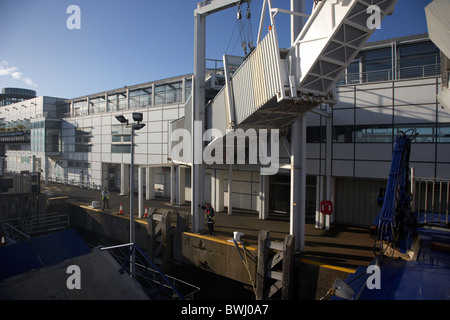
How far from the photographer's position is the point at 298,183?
1023cm

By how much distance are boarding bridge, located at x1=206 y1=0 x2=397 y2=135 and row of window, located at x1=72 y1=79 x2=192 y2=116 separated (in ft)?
37.0

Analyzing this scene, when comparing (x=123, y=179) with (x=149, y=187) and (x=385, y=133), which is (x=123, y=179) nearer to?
(x=149, y=187)

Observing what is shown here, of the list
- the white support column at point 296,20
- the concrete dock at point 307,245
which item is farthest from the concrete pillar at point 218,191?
the white support column at point 296,20

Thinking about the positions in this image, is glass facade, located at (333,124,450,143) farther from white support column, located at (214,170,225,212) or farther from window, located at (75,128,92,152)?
window, located at (75,128,92,152)

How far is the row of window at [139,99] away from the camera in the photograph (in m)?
20.7

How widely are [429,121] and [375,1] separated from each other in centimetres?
755

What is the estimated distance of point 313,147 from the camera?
13828 mm

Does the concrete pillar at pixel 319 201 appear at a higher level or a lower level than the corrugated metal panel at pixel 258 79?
lower

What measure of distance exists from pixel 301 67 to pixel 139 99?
61.3 feet

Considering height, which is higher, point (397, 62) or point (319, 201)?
point (397, 62)

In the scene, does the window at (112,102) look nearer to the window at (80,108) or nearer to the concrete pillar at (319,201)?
the window at (80,108)

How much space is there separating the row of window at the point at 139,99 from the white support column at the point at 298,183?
1205cm

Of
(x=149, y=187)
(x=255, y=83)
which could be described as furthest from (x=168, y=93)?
(x=255, y=83)
